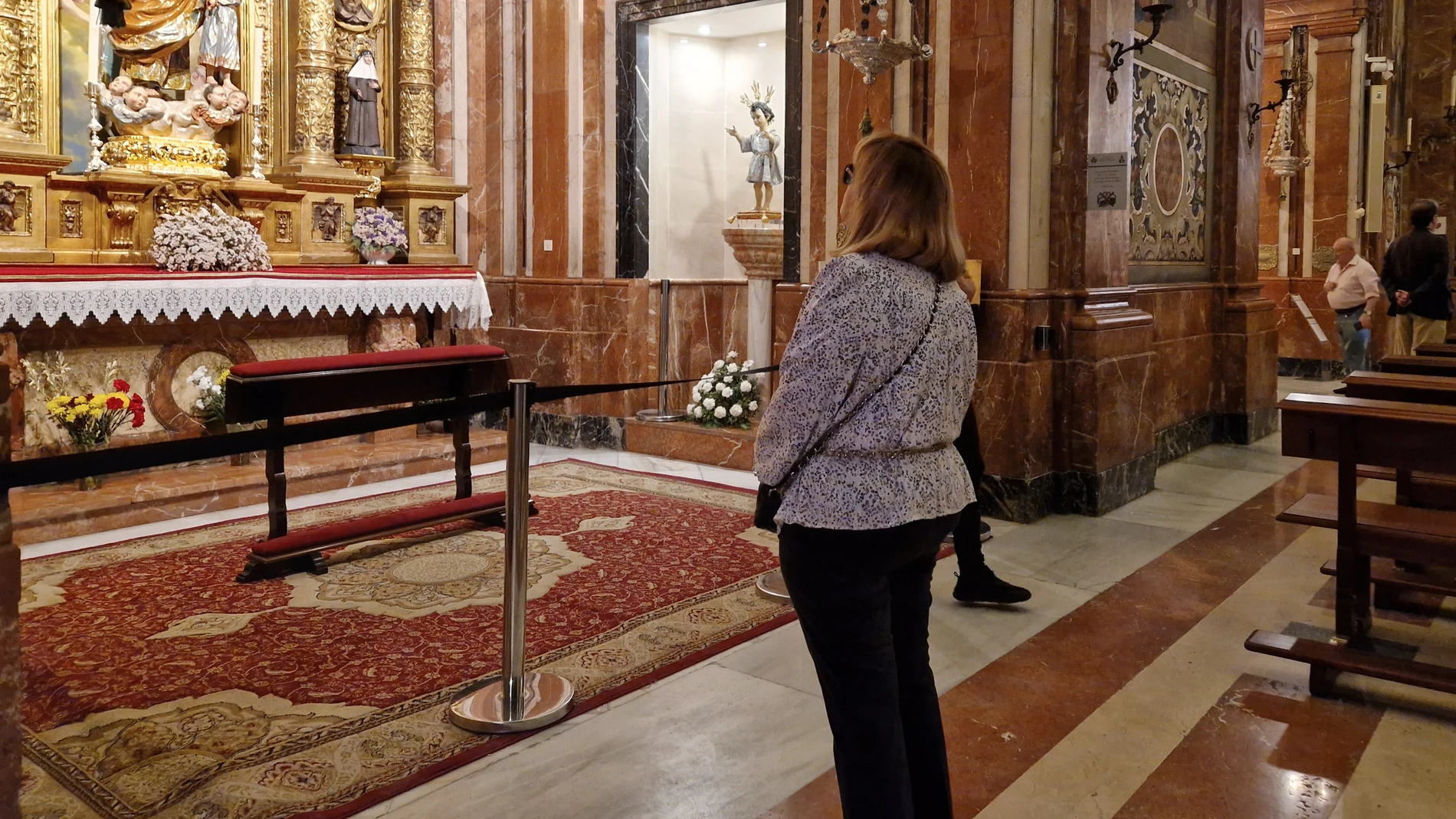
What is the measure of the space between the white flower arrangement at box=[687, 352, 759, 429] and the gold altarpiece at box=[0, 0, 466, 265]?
8.82 feet

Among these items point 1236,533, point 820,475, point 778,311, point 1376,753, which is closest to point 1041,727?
point 1376,753

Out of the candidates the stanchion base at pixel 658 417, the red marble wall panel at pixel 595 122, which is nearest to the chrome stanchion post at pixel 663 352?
the stanchion base at pixel 658 417

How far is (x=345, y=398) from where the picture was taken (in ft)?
18.9

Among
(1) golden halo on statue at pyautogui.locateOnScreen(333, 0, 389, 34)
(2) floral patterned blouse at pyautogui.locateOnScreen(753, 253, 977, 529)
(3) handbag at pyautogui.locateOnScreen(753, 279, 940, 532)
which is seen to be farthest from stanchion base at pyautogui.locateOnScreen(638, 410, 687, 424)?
(2) floral patterned blouse at pyautogui.locateOnScreen(753, 253, 977, 529)

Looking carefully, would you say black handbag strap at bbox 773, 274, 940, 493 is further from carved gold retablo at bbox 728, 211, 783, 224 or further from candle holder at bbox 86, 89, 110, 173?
carved gold retablo at bbox 728, 211, 783, 224

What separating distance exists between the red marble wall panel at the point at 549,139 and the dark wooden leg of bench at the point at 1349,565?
686 centimetres

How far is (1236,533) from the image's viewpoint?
6.36 m

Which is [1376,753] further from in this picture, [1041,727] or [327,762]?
[327,762]

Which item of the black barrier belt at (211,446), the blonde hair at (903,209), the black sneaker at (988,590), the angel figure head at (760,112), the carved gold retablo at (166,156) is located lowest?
the black sneaker at (988,590)

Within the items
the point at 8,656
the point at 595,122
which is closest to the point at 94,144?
the point at 595,122

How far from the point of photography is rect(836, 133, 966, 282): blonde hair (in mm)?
2398

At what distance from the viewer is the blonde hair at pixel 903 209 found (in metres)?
2.40

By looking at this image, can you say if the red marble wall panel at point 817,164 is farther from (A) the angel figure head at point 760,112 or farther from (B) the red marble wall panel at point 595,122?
(B) the red marble wall panel at point 595,122

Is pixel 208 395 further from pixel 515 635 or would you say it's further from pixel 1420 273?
pixel 1420 273
